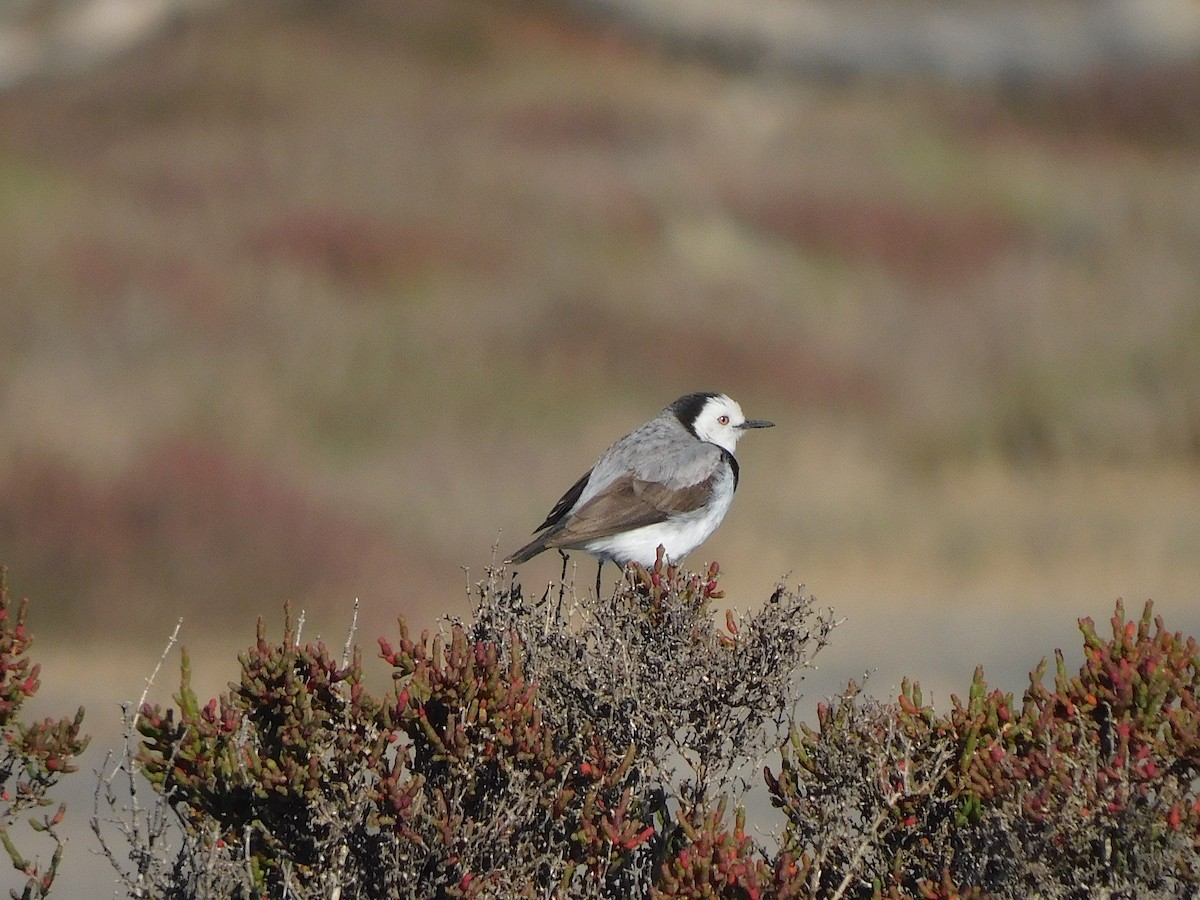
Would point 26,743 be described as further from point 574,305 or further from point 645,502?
point 574,305

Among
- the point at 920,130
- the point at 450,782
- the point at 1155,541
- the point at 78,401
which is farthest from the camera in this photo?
the point at 920,130

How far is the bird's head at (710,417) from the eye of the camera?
7914 millimetres

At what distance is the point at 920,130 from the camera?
1038 inches

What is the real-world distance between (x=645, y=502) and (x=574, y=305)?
531 inches

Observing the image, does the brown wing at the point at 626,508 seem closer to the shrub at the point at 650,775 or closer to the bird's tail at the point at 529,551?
the bird's tail at the point at 529,551

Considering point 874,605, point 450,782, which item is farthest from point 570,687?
point 874,605

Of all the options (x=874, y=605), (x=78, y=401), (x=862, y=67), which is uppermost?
(x=862, y=67)

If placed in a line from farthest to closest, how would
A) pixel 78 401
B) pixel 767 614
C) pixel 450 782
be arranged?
pixel 78 401, pixel 767 614, pixel 450 782

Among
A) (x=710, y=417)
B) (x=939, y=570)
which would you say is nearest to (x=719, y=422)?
(x=710, y=417)

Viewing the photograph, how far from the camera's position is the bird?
6859 millimetres

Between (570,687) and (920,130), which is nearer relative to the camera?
(570,687)

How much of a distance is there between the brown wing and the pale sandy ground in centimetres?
582

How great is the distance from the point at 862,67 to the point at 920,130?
84.7 inches

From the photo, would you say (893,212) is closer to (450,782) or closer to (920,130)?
(920,130)
